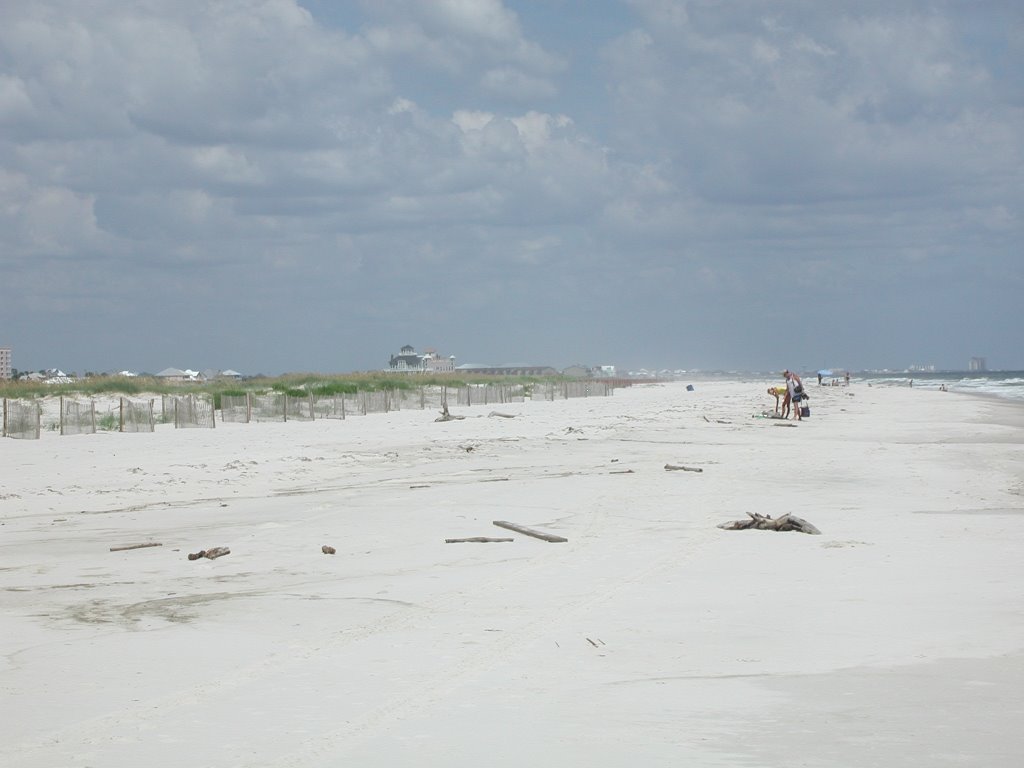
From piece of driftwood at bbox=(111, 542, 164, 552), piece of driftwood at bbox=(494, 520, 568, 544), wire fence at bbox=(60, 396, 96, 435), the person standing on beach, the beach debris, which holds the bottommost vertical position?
piece of driftwood at bbox=(111, 542, 164, 552)

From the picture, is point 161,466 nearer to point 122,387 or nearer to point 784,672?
point 784,672

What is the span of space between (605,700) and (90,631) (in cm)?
338

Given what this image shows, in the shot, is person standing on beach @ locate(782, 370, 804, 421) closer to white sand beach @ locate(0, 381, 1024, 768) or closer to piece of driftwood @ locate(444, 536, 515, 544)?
white sand beach @ locate(0, 381, 1024, 768)

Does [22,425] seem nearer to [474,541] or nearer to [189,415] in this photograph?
[189,415]

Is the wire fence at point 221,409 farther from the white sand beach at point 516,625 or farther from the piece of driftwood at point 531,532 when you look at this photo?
the piece of driftwood at point 531,532

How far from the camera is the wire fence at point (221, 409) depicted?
990 inches

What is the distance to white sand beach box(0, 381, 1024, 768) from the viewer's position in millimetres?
4699

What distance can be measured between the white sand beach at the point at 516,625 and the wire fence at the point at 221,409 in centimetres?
1068

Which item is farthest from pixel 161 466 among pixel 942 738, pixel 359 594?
pixel 942 738

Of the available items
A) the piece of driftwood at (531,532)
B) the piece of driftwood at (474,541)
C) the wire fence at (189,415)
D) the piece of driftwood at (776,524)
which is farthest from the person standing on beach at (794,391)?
the piece of driftwood at (474,541)

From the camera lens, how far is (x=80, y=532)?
11.2 meters

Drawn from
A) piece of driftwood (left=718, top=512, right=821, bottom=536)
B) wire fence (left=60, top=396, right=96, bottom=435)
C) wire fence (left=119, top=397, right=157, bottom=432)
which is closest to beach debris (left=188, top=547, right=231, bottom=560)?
piece of driftwood (left=718, top=512, right=821, bottom=536)

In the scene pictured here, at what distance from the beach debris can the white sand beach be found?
7 centimetres

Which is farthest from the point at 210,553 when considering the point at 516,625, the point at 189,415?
the point at 189,415
